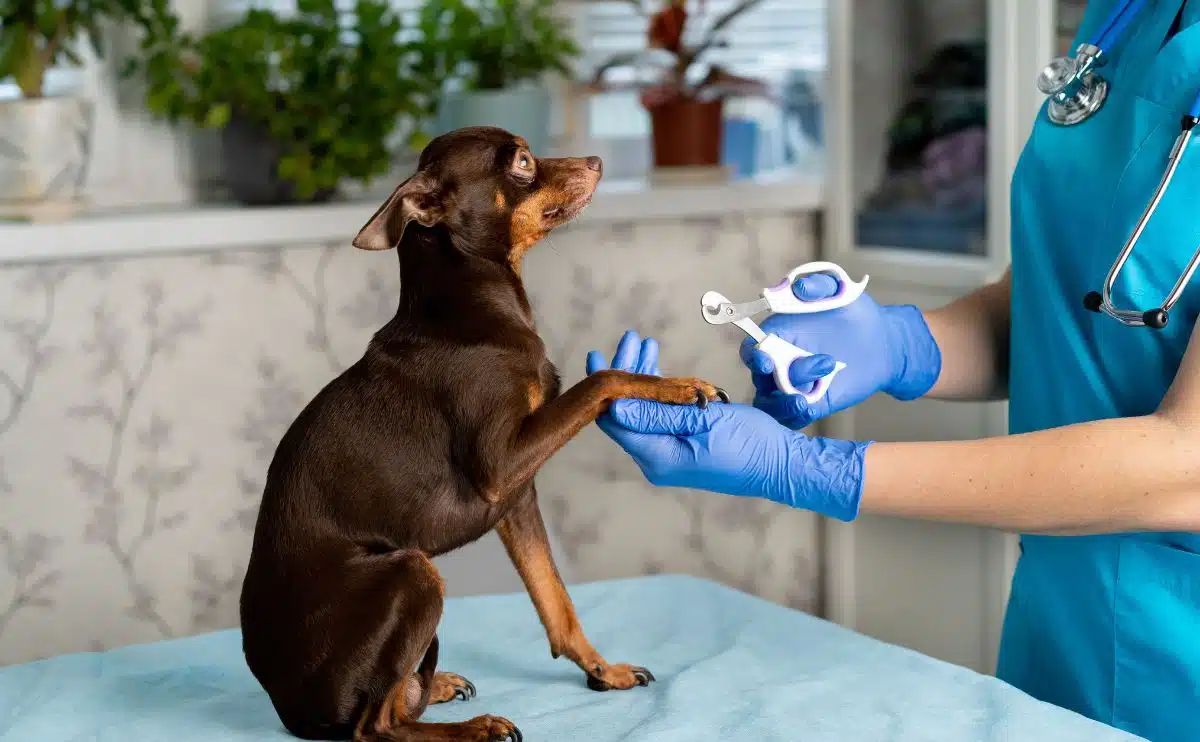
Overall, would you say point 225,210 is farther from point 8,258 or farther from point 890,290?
point 890,290

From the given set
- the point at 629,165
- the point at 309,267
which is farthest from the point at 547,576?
the point at 629,165

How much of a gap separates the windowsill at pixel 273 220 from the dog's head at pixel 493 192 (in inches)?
40.1

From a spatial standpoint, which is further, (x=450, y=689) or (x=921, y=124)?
(x=921, y=124)

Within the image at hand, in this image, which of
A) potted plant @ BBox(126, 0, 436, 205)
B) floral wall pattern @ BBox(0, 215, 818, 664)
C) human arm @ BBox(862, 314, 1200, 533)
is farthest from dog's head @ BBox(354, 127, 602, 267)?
potted plant @ BBox(126, 0, 436, 205)

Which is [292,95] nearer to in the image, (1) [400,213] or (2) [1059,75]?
(1) [400,213]

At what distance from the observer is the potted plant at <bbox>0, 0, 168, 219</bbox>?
220 cm

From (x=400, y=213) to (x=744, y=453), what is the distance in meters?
0.42

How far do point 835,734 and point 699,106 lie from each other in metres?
1.76

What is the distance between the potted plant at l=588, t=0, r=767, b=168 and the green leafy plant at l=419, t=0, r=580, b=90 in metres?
0.16

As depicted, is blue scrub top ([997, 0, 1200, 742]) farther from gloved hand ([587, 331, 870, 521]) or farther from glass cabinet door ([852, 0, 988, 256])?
glass cabinet door ([852, 0, 988, 256])

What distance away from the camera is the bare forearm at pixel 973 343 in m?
1.68

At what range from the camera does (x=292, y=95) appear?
7.82ft

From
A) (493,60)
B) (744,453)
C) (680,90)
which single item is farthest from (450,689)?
(680,90)

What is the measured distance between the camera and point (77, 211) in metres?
2.32
